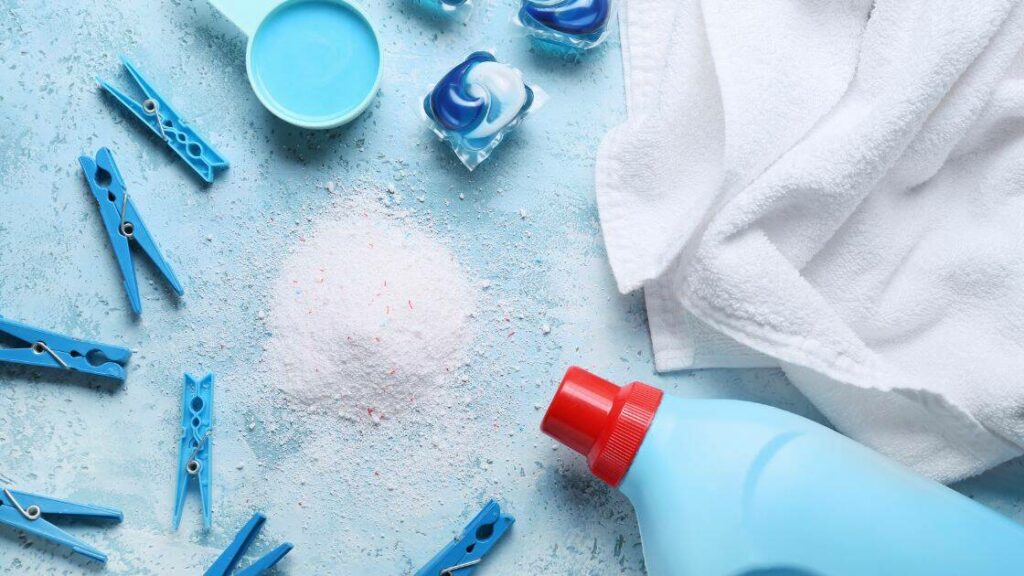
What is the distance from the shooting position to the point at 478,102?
0.60 metres

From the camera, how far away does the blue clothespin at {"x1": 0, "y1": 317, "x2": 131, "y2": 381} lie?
0.62 m

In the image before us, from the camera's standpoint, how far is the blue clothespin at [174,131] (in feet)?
2.07

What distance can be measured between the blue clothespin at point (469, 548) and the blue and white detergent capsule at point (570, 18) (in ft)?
1.24

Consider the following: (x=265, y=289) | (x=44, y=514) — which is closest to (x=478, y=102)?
(x=265, y=289)

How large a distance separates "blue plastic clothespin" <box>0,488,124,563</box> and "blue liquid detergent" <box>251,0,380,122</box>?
35cm

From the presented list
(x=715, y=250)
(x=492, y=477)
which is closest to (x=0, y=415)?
(x=492, y=477)

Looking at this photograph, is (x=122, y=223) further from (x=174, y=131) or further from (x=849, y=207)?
(x=849, y=207)

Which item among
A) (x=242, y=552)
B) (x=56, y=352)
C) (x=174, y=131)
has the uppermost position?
(x=174, y=131)

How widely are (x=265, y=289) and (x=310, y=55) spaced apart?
0.19m

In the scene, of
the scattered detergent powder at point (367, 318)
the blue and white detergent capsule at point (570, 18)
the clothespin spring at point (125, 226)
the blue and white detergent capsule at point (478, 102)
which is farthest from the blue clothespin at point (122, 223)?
the blue and white detergent capsule at point (570, 18)

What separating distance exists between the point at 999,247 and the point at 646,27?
1.03ft

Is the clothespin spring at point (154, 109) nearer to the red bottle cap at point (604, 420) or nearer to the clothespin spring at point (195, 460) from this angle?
the clothespin spring at point (195, 460)

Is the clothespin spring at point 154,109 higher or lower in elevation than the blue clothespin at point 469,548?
higher

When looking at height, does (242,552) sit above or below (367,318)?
below
